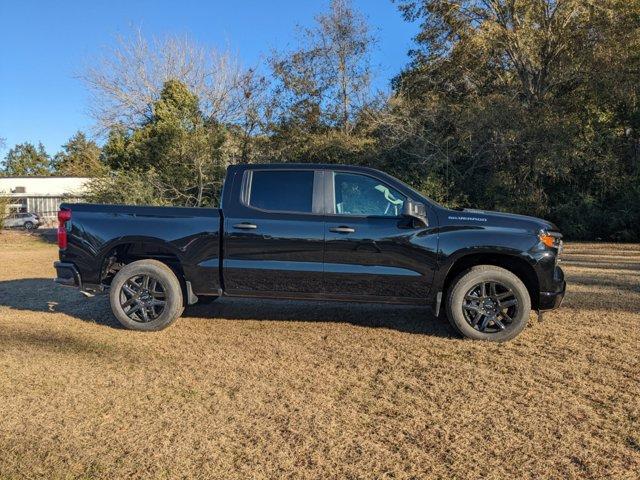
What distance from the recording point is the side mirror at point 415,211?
17.7ft

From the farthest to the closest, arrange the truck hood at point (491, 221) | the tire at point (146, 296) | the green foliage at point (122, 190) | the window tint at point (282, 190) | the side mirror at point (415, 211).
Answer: the green foliage at point (122, 190), the tire at point (146, 296), the window tint at point (282, 190), the truck hood at point (491, 221), the side mirror at point (415, 211)

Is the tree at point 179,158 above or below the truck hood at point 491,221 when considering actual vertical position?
above

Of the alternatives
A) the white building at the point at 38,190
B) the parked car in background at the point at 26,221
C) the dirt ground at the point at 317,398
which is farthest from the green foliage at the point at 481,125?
the white building at the point at 38,190

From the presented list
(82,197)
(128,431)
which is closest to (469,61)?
(82,197)

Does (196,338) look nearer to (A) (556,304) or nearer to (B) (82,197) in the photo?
(A) (556,304)

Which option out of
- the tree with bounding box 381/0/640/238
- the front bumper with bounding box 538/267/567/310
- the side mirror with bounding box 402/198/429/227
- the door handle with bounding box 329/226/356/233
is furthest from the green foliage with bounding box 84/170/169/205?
the front bumper with bounding box 538/267/567/310

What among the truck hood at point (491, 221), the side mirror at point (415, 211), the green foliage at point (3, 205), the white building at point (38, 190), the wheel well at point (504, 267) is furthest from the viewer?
the white building at point (38, 190)

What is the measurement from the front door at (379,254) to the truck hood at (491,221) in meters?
0.26

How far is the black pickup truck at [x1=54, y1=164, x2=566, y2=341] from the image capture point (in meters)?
5.51

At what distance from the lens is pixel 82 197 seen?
1880 centimetres

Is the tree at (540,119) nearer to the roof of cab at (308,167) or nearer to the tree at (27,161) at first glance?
the roof of cab at (308,167)

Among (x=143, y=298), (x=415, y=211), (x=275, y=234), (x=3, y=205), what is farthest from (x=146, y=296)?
(x=3, y=205)

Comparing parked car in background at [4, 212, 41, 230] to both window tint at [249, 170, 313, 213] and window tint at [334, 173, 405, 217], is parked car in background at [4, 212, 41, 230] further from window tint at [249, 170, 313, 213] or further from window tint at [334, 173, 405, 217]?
window tint at [334, 173, 405, 217]

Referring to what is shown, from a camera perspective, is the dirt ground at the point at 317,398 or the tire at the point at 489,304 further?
the tire at the point at 489,304
